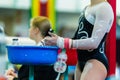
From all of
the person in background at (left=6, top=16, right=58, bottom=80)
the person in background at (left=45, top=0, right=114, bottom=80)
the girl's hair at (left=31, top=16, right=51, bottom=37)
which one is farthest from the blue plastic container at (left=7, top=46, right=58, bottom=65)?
the girl's hair at (left=31, top=16, right=51, bottom=37)

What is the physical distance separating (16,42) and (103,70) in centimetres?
60

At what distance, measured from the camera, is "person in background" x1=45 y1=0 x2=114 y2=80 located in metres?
A: 1.76

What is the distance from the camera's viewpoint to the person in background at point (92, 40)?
176cm

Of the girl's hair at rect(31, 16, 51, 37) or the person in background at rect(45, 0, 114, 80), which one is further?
the girl's hair at rect(31, 16, 51, 37)

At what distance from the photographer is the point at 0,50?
1.53 meters

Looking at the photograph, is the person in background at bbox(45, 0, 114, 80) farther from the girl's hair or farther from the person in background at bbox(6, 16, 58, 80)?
the girl's hair

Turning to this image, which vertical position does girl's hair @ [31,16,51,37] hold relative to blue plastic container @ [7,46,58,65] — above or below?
above

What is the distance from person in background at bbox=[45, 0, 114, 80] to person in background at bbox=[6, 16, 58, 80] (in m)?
0.26

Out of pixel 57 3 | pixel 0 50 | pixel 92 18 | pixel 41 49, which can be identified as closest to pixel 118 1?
pixel 57 3

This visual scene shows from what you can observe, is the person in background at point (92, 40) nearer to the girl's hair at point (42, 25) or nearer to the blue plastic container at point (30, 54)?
the blue plastic container at point (30, 54)

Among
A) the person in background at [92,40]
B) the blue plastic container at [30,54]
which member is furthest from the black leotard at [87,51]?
the blue plastic container at [30,54]

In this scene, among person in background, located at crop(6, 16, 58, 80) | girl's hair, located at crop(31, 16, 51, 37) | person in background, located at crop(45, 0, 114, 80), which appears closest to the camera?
person in background, located at crop(45, 0, 114, 80)

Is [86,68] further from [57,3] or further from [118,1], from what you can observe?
[57,3]

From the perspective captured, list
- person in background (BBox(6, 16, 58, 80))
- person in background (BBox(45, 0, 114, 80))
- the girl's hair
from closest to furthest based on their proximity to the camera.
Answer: person in background (BBox(45, 0, 114, 80))
person in background (BBox(6, 16, 58, 80))
the girl's hair
